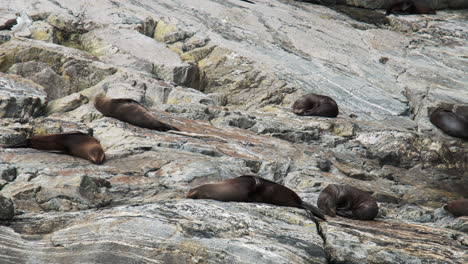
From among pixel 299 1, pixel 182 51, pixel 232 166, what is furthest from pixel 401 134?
pixel 299 1

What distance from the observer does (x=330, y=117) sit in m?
12.8

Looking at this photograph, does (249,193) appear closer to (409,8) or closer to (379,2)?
(409,8)

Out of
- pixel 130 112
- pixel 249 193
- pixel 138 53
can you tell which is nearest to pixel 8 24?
pixel 138 53

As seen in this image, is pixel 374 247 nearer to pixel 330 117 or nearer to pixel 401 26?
pixel 330 117

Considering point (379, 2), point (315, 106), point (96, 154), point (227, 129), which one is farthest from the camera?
point (379, 2)

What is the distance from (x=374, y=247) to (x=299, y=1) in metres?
17.8

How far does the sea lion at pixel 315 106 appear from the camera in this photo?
12711mm

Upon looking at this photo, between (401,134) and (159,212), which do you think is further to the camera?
(401,134)

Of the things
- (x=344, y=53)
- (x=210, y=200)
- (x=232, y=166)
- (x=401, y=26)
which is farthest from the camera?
(x=401, y=26)

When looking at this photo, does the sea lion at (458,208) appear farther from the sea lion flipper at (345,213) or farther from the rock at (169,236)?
the rock at (169,236)

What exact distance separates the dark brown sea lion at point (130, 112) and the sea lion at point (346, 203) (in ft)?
10.5

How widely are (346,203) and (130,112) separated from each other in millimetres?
4258

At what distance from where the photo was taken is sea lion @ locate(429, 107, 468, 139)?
1299cm

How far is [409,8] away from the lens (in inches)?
870
